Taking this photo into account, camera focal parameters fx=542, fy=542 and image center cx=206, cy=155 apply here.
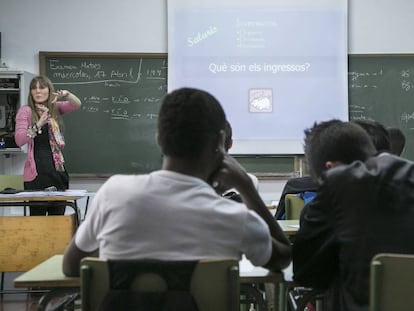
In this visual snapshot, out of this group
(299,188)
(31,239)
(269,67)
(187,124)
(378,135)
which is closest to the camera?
(187,124)

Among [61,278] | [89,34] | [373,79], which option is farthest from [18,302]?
[373,79]

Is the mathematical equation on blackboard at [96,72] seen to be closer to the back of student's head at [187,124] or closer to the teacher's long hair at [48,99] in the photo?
the teacher's long hair at [48,99]

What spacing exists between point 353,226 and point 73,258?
79 cm

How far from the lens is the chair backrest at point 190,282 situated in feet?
4.25

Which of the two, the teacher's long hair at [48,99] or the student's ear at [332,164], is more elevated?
the teacher's long hair at [48,99]

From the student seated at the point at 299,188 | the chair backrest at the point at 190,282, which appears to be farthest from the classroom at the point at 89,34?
the chair backrest at the point at 190,282

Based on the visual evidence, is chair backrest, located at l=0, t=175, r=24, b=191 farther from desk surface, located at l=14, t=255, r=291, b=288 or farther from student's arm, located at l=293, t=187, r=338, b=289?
student's arm, located at l=293, t=187, r=338, b=289

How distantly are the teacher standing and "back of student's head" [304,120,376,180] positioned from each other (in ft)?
10.7

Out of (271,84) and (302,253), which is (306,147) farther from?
(271,84)

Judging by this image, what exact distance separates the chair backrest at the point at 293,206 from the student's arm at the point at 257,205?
5.04 ft

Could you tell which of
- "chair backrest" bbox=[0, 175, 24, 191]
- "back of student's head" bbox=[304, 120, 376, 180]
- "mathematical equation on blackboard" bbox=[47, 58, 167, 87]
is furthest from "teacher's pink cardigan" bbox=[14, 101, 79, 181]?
"back of student's head" bbox=[304, 120, 376, 180]

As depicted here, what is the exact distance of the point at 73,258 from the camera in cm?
151

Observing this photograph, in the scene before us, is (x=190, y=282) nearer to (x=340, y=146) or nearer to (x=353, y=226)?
(x=353, y=226)

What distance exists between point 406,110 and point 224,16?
2232mm
